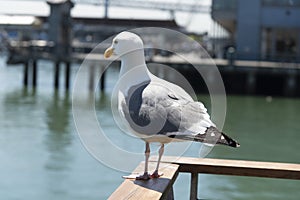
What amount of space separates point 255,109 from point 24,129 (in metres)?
10.2

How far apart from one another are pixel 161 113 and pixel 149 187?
403 millimetres

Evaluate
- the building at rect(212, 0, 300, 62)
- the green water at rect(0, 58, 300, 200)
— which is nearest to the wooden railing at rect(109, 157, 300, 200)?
the green water at rect(0, 58, 300, 200)

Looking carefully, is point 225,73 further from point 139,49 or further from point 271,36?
point 139,49

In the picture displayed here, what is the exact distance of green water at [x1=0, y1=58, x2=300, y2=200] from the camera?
31.0 feet


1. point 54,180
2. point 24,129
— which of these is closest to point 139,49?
point 54,180

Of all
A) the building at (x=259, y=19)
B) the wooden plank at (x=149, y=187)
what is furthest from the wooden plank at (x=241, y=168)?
the building at (x=259, y=19)

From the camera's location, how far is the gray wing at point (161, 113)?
3398mm

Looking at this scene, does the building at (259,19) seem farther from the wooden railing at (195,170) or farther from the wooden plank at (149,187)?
the wooden plank at (149,187)

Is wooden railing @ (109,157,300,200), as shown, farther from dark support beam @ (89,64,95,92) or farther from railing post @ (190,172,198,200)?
dark support beam @ (89,64,95,92)

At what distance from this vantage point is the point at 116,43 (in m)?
3.58

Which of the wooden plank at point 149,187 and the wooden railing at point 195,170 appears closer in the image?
the wooden plank at point 149,187

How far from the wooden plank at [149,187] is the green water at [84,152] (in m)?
4.80

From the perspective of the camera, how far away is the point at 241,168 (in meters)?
3.84

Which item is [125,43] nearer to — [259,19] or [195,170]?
[195,170]
